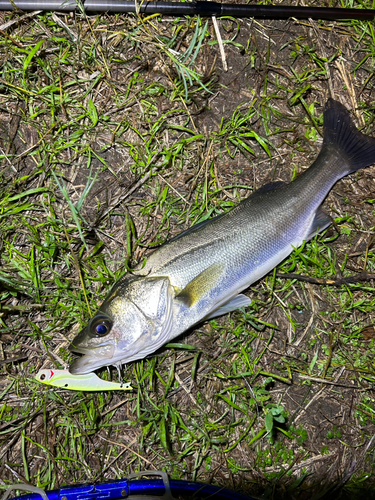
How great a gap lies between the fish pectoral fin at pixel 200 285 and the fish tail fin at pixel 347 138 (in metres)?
1.59

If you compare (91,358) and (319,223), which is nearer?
(91,358)

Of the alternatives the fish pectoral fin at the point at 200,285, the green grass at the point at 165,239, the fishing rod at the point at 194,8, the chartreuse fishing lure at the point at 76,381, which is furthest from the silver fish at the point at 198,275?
the fishing rod at the point at 194,8

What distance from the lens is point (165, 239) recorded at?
349cm

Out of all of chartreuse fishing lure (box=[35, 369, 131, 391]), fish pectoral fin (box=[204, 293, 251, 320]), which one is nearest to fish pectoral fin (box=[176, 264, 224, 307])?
fish pectoral fin (box=[204, 293, 251, 320])

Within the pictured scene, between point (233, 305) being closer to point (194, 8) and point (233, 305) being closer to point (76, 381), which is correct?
point (76, 381)

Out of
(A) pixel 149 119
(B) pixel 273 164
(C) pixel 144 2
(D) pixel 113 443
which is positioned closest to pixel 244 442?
(D) pixel 113 443

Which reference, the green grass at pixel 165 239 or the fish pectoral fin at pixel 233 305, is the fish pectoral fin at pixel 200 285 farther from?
the green grass at pixel 165 239

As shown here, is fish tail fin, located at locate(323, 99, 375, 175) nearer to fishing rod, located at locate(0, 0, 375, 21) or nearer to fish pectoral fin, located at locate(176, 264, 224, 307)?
fishing rod, located at locate(0, 0, 375, 21)

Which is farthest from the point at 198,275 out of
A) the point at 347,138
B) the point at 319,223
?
the point at 347,138

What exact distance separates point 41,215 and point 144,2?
2.10 meters

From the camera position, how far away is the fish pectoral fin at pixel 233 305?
3236 millimetres

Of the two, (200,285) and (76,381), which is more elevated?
(200,285)

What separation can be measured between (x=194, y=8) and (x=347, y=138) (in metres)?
1.79

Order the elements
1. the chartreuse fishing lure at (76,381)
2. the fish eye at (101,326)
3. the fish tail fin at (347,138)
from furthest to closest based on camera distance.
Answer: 1. the fish tail fin at (347,138)
2. the chartreuse fishing lure at (76,381)
3. the fish eye at (101,326)
